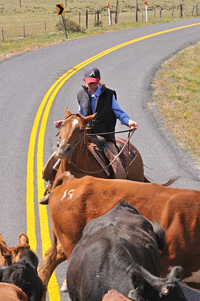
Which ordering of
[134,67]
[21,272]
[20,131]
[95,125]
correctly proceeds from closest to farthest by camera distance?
[21,272]
[95,125]
[20,131]
[134,67]

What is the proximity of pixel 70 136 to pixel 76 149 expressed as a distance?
331 mm

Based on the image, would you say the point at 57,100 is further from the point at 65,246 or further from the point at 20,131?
the point at 65,246

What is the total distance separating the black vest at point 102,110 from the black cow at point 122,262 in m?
2.86

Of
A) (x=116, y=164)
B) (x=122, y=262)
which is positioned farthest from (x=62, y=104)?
(x=122, y=262)

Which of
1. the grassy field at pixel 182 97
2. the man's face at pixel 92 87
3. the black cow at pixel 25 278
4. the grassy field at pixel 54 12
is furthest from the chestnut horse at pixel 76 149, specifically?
the grassy field at pixel 54 12

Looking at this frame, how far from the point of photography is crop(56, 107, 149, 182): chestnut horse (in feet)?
21.5

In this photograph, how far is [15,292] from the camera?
Answer: 330cm

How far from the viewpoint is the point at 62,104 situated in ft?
52.3

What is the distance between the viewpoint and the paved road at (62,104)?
9711 millimetres

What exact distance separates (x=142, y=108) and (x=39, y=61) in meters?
8.95

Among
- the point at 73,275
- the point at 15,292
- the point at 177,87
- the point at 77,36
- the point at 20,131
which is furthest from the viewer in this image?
the point at 77,36

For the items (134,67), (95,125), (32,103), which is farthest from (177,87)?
(95,125)

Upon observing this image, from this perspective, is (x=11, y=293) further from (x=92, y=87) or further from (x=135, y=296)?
(x=92, y=87)

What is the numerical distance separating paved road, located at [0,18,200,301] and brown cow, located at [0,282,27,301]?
3590 millimetres
